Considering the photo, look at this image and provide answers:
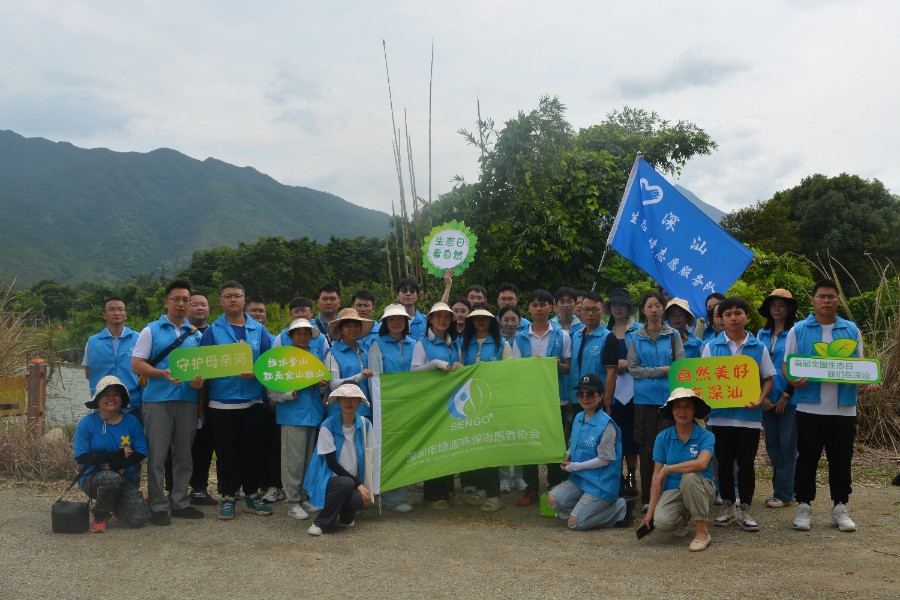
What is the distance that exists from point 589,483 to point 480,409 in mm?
1090

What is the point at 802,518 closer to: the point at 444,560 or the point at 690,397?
the point at 690,397

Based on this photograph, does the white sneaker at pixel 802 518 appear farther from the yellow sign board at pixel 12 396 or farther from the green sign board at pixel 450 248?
the yellow sign board at pixel 12 396

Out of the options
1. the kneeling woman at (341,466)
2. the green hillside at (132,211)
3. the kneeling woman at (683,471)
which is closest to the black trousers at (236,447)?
the kneeling woman at (341,466)

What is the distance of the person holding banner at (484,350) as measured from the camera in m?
6.48

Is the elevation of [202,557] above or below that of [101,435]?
below

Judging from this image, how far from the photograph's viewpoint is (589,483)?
5.84 m

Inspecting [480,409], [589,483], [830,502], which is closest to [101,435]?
[480,409]

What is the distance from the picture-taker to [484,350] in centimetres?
655

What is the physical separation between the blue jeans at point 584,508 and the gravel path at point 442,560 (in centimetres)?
13

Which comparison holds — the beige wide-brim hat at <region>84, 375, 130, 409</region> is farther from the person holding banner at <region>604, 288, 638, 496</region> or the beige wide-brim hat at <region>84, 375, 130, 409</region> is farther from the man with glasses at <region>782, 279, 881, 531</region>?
the man with glasses at <region>782, 279, 881, 531</region>

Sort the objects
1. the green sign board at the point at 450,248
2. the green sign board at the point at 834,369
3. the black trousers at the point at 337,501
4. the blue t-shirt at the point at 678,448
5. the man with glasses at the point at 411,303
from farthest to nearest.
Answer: the green sign board at the point at 450,248 < the man with glasses at the point at 411,303 < the black trousers at the point at 337,501 < the green sign board at the point at 834,369 < the blue t-shirt at the point at 678,448

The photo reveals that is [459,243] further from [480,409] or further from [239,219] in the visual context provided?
[239,219]

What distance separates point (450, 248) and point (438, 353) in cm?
224

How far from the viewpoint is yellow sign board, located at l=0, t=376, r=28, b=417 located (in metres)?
8.13
